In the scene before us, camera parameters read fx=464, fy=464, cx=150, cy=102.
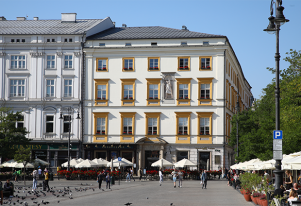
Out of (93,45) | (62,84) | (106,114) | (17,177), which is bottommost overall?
(17,177)

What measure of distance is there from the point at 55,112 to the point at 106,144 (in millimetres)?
7939

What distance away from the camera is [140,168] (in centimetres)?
5831

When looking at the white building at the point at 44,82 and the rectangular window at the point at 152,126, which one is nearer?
the rectangular window at the point at 152,126

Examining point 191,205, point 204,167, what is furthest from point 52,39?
point 191,205

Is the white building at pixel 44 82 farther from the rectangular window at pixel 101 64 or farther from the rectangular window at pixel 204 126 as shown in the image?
the rectangular window at pixel 204 126

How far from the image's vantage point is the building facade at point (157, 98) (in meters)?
58.0

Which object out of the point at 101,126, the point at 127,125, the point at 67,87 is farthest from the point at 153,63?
the point at 67,87

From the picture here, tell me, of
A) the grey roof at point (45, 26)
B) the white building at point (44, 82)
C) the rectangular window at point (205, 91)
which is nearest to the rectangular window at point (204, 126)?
the rectangular window at point (205, 91)

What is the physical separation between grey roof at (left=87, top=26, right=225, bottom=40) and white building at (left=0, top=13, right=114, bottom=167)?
10.3ft

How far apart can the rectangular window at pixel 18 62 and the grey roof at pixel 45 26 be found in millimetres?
3454

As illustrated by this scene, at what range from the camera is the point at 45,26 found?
2532 inches

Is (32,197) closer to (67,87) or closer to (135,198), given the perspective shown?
(135,198)

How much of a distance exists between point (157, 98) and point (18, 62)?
18879mm

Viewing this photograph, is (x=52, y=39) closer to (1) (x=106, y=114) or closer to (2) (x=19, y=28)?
(2) (x=19, y=28)
